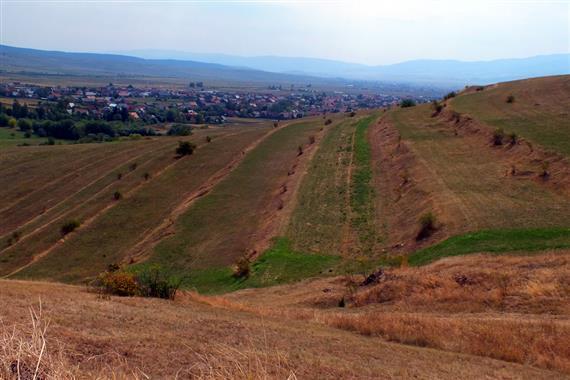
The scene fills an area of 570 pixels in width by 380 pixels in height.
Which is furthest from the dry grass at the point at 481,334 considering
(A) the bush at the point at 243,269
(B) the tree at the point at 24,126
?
(B) the tree at the point at 24,126

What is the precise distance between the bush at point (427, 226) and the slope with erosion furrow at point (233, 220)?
7.62 metres

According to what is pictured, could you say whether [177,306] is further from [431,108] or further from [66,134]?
[66,134]

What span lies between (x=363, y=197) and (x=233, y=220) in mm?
8213

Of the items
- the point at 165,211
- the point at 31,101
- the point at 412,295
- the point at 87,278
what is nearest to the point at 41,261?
the point at 87,278

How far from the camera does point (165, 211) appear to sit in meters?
39.1

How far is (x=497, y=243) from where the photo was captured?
20328 millimetres

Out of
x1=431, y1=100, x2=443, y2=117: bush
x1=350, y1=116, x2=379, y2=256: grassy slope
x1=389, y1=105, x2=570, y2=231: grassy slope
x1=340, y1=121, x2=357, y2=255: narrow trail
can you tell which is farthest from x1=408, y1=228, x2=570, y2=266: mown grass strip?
x1=431, y1=100, x2=443, y2=117: bush

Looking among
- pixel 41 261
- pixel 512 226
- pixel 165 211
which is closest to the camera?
pixel 512 226

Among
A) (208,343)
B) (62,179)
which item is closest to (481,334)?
(208,343)

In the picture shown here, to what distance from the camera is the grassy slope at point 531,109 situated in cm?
3653

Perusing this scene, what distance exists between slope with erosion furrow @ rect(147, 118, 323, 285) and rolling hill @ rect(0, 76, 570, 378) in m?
0.16

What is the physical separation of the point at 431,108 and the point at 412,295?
162 ft

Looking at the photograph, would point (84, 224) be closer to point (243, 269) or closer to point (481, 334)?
point (243, 269)

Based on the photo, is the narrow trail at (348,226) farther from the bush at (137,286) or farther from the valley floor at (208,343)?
the valley floor at (208,343)
